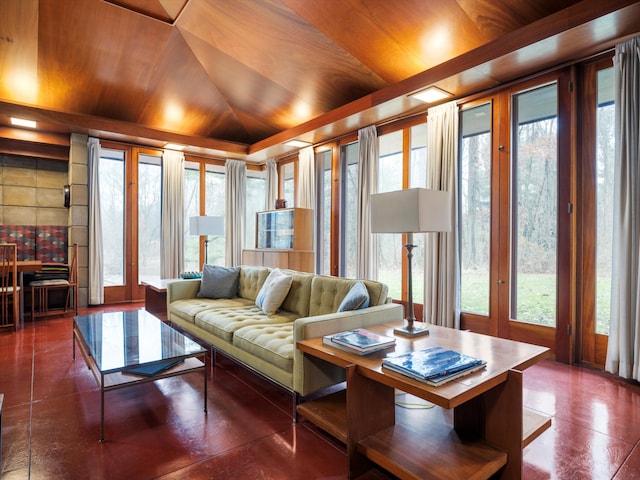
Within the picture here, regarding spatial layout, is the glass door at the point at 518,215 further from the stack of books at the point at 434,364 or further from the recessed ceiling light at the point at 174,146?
the recessed ceiling light at the point at 174,146

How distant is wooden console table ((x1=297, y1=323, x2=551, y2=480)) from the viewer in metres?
1.53

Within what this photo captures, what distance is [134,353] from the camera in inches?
92.7

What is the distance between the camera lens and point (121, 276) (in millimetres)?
6113

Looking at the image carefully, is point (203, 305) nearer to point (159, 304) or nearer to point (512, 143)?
point (159, 304)

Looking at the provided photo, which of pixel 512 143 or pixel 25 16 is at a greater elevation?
pixel 25 16

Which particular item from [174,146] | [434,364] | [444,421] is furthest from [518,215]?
[174,146]

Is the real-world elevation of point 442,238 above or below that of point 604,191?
below

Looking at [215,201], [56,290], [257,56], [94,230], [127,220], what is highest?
[257,56]

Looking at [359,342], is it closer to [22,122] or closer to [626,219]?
[626,219]

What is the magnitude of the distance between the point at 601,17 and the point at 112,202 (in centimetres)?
639

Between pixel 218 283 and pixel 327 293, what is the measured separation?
1622 millimetres

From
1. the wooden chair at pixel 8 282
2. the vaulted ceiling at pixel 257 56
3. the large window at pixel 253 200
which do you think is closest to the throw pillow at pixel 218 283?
the wooden chair at pixel 8 282

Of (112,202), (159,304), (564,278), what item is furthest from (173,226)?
(564,278)

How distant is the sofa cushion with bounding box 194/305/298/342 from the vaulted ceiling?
108 inches
